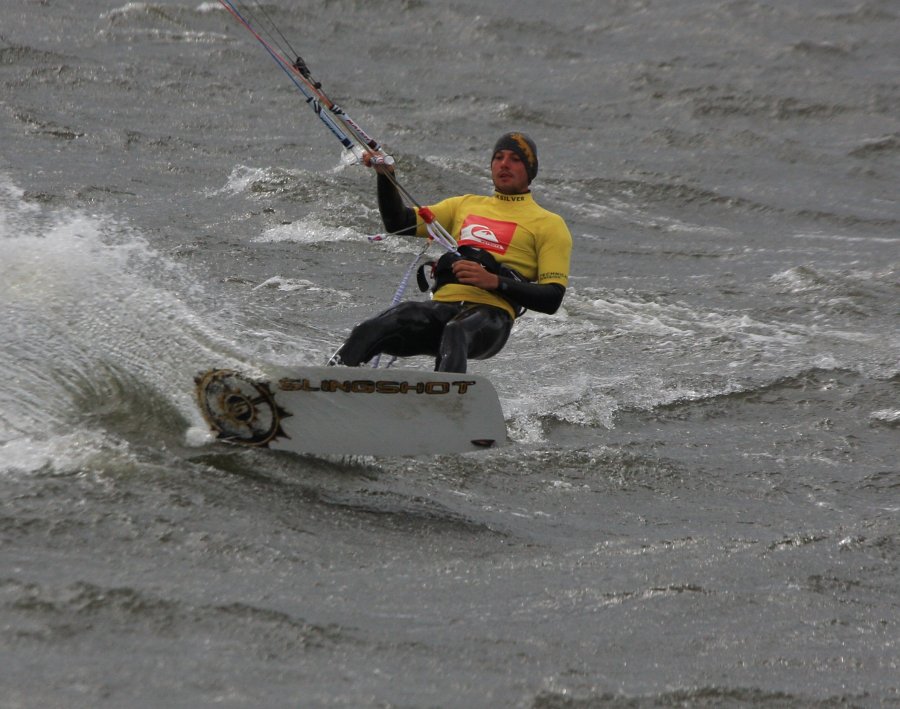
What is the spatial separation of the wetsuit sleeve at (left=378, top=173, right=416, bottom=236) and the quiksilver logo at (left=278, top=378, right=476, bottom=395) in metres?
1.10

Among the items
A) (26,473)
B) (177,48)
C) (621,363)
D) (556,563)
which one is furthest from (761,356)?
(177,48)

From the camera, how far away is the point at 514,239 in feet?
22.3

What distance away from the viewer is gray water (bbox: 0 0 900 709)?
4418mm

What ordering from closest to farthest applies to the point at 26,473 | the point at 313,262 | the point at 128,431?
the point at 26,473 < the point at 128,431 < the point at 313,262

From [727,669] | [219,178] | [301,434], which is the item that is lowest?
[727,669]

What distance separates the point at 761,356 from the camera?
30.1 ft

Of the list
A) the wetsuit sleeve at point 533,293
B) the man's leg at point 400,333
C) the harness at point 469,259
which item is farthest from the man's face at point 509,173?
the man's leg at point 400,333

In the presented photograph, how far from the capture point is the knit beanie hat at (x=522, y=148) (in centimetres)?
693

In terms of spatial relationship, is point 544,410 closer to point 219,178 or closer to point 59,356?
point 59,356

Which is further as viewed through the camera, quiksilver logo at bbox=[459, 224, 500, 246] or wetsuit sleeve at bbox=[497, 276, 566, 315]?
quiksilver logo at bbox=[459, 224, 500, 246]

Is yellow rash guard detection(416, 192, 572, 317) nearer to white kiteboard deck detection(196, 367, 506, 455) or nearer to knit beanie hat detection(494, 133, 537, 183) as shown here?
knit beanie hat detection(494, 133, 537, 183)

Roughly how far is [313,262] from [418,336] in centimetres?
421

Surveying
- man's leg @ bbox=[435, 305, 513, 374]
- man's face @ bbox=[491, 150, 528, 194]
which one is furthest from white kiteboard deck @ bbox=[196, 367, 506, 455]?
man's face @ bbox=[491, 150, 528, 194]

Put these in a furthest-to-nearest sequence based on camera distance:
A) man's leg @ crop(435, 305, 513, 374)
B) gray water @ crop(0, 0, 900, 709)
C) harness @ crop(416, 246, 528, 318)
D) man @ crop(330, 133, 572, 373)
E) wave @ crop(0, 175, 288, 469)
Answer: harness @ crop(416, 246, 528, 318) → man @ crop(330, 133, 572, 373) → man's leg @ crop(435, 305, 513, 374) → wave @ crop(0, 175, 288, 469) → gray water @ crop(0, 0, 900, 709)
